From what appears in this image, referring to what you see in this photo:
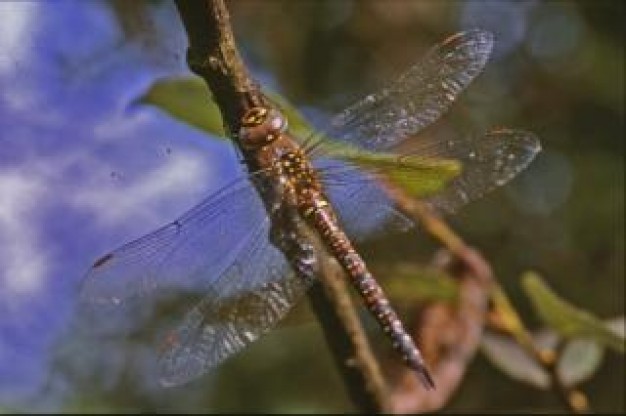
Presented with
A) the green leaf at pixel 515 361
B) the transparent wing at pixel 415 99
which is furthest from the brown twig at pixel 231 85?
the green leaf at pixel 515 361

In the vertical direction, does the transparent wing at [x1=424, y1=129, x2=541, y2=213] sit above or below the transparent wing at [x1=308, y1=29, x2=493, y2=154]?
below

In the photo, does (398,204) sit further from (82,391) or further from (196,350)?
(82,391)

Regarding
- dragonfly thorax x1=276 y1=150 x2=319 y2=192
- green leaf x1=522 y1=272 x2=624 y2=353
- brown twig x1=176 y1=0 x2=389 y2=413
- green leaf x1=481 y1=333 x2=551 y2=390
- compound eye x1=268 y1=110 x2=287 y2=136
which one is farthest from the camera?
green leaf x1=481 y1=333 x2=551 y2=390

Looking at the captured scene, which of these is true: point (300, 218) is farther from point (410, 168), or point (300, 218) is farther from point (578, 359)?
point (578, 359)

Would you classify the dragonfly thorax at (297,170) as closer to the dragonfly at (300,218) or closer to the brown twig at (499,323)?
the dragonfly at (300,218)

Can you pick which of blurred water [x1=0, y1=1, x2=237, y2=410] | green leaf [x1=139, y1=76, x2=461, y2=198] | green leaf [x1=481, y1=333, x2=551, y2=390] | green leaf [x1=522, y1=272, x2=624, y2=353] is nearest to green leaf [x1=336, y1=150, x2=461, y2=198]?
green leaf [x1=139, y1=76, x2=461, y2=198]

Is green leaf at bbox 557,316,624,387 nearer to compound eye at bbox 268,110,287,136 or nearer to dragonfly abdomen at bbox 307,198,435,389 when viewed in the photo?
dragonfly abdomen at bbox 307,198,435,389

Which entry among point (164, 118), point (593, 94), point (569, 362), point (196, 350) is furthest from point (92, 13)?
point (593, 94)

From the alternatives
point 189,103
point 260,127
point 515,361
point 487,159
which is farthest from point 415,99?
point 515,361
